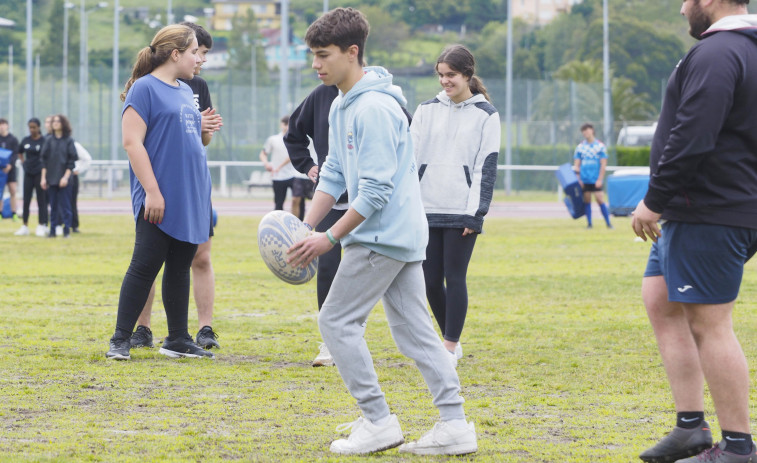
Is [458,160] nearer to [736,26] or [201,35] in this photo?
[201,35]

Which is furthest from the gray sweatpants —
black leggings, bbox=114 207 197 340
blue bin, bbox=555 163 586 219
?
blue bin, bbox=555 163 586 219

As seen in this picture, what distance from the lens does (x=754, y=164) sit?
15.0 feet

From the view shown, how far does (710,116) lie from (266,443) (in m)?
A: 2.25

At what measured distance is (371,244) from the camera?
4.84 m

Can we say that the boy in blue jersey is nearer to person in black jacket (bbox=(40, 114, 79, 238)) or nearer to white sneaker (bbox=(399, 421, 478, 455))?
person in black jacket (bbox=(40, 114, 79, 238))

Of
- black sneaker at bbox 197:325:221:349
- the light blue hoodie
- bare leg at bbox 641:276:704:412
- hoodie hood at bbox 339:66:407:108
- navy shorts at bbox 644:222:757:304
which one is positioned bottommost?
black sneaker at bbox 197:325:221:349

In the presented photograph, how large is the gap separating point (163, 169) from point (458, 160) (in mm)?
1781

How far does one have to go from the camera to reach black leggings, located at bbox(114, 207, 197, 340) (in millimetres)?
7387

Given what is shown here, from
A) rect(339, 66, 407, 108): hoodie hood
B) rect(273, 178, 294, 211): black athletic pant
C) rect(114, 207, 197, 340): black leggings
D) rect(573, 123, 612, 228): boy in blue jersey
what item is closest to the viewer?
rect(339, 66, 407, 108): hoodie hood

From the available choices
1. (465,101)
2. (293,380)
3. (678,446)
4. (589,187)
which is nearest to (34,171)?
(589,187)

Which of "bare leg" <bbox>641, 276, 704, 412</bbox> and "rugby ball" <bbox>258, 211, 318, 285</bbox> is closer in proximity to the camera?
"bare leg" <bbox>641, 276, 704, 412</bbox>

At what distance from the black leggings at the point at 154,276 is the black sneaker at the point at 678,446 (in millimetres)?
3607

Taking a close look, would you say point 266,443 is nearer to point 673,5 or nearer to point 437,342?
point 437,342

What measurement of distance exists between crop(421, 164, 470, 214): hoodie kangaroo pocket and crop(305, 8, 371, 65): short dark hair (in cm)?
255
